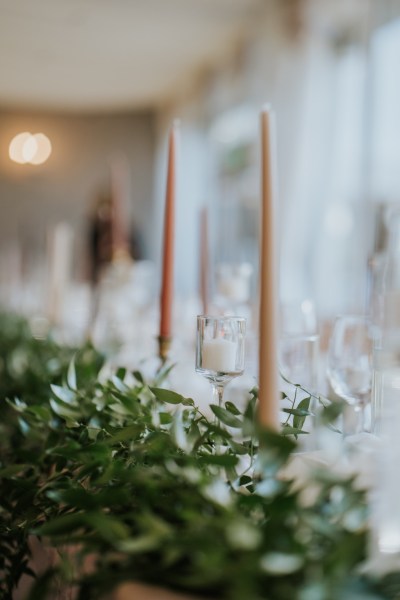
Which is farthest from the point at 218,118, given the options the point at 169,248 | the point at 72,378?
the point at 72,378

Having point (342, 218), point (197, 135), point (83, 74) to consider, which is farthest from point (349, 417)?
point (83, 74)

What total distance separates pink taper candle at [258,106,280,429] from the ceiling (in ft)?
22.3

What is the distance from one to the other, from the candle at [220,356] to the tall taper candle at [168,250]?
9.1 inches

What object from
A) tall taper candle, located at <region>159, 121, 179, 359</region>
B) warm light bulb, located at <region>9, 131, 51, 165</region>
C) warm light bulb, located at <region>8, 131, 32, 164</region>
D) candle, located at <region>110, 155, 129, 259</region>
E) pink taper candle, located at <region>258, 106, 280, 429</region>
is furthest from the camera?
warm light bulb, located at <region>8, 131, 32, 164</region>

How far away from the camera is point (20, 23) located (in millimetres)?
7648

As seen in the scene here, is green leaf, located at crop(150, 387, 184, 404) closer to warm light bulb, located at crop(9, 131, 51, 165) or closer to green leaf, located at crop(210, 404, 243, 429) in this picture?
green leaf, located at crop(210, 404, 243, 429)

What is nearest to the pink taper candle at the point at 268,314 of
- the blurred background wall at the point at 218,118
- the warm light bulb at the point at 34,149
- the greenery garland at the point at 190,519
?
the greenery garland at the point at 190,519

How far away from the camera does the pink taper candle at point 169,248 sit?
1.04 metres

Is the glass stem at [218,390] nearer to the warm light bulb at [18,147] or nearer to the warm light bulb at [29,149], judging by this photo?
the warm light bulb at [29,149]

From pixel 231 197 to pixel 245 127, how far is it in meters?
0.78

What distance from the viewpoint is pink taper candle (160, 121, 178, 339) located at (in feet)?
3.41

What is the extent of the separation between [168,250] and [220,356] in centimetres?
30

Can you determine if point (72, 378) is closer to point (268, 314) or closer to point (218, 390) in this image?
point (218, 390)

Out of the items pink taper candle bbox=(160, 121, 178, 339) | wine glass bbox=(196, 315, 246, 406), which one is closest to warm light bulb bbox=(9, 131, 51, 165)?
pink taper candle bbox=(160, 121, 178, 339)
